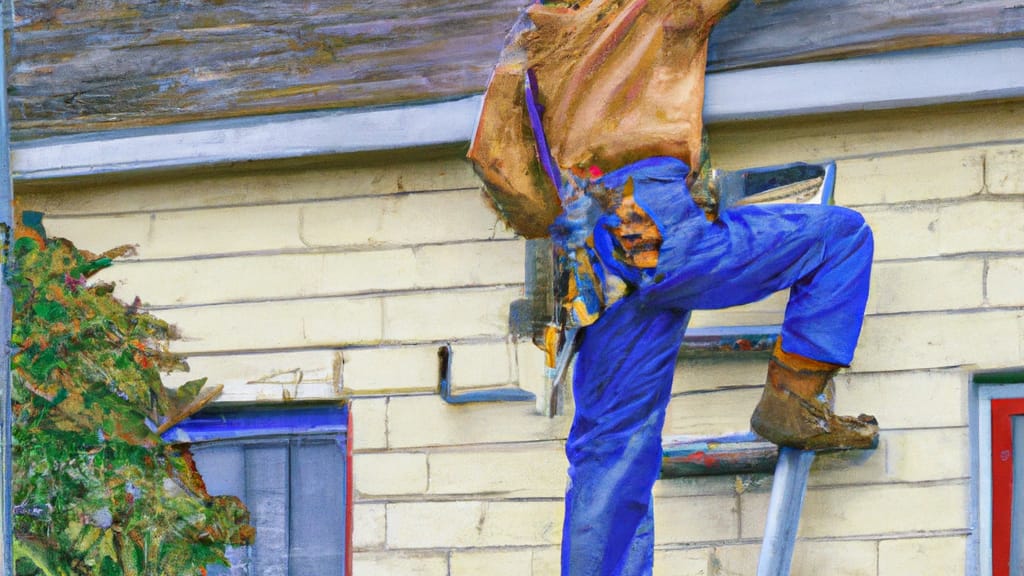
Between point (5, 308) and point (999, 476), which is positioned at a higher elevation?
point (5, 308)

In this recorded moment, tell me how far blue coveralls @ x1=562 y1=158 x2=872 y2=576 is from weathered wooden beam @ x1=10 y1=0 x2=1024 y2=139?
16.0 inches

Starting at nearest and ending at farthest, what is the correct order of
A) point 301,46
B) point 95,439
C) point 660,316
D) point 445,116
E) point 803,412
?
point 803,412, point 660,316, point 445,116, point 301,46, point 95,439

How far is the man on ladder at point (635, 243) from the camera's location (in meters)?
3.23

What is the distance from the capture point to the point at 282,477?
3670 mm

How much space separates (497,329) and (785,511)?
85cm

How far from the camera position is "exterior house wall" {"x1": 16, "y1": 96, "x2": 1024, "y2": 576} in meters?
3.36

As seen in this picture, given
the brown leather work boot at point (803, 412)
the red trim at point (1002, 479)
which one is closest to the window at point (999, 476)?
the red trim at point (1002, 479)

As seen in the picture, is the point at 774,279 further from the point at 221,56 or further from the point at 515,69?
the point at 221,56

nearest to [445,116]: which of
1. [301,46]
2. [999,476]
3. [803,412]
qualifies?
[301,46]

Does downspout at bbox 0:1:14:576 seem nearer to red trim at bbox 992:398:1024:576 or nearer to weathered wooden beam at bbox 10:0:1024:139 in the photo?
weathered wooden beam at bbox 10:0:1024:139

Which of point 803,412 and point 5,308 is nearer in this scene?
point 803,412

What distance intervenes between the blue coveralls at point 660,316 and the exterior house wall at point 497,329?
0.36 ft

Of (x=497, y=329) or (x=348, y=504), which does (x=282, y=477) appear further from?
(x=497, y=329)

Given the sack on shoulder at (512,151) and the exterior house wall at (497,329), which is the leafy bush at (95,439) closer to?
the exterior house wall at (497,329)
